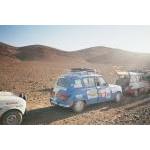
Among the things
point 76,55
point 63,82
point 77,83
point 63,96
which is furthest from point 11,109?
point 76,55

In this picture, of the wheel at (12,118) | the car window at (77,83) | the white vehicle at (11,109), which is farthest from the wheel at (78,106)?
the wheel at (12,118)

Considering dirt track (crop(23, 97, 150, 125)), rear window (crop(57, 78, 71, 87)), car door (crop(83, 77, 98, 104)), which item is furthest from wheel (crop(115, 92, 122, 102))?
rear window (crop(57, 78, 71, 87))

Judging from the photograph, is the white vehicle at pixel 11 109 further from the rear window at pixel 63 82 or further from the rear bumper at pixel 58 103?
the rear window at pixel 63 82

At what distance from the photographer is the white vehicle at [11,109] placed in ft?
24.4

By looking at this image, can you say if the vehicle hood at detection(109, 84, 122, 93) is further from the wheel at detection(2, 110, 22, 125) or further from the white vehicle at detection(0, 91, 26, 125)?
the wheel at detection(2, 110, 22, 125)

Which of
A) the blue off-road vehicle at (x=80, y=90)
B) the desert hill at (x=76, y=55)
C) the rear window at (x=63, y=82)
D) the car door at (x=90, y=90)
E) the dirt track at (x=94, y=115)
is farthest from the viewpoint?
the desert hill at (x=76, y=55)

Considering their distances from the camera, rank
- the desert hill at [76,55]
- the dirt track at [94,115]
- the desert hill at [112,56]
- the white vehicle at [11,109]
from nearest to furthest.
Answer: the white vehicle at [11,109]
the dirt track at [94,115]
the desert hill at [76,55]
the desert hill at [112,56]

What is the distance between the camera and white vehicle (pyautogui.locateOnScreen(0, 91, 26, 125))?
745cm

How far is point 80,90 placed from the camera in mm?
8203

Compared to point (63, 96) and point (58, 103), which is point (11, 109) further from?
point (63, 96)

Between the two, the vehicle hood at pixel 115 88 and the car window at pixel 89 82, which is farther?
the vehicle hood at pixel 115 88

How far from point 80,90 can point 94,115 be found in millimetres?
699
